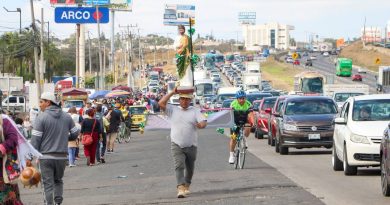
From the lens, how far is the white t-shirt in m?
17.2

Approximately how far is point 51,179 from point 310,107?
1694 cm

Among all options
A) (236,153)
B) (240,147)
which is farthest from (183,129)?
(236,153)

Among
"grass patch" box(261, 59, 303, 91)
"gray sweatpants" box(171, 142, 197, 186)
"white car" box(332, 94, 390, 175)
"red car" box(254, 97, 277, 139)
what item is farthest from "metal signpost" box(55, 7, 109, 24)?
"gray sweatpants" box(171, 142, 197, 186)

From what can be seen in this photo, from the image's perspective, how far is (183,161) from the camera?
17.2 m

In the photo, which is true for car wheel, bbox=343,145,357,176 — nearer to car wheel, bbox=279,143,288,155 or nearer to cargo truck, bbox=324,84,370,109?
car wheel, bbox=279,143,288,155

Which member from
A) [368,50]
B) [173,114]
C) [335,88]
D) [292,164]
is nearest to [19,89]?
[335,88]

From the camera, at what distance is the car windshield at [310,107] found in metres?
30.3

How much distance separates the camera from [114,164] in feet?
97.5

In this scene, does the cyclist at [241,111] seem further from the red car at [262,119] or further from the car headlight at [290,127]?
the red car at [262,119]

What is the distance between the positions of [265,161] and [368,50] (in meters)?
176

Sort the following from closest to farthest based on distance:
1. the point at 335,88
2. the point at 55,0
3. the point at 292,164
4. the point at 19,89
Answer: the point at 292,164 → the point at 335,88 → the point at 19,89 → the point at 55,0

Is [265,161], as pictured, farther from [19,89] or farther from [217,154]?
[19,89]

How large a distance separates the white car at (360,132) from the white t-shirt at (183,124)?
4.43 meters

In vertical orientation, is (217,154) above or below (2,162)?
below
